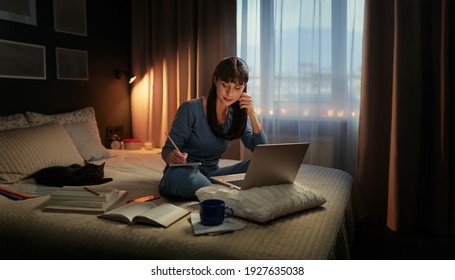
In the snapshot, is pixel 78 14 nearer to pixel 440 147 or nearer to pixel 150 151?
pixel 150 151

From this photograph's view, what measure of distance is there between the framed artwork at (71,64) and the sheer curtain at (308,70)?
1.22 m

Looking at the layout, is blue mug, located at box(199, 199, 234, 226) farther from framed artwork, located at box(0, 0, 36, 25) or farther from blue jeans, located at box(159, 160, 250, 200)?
framed artwork, located at box(0, 0, 36, 25)

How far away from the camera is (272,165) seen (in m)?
1.71

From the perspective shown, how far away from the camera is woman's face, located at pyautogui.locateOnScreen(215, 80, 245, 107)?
209 cm

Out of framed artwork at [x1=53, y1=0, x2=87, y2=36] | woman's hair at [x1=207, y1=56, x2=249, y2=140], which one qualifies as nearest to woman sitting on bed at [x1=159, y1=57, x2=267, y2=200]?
woman's hair at [x1=207, y1=56, x2=249, y2=140]

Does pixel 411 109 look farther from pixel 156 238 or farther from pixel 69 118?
pixel 69 118

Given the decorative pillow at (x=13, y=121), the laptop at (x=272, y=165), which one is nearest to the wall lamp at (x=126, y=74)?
the decorative pillow at (x=13, y=121)

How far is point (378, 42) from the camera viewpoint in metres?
2.79

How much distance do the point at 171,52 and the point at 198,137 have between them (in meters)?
1.59

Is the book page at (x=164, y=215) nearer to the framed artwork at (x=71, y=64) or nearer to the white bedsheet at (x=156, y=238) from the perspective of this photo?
the white bedsheet at (x=156, y=238)

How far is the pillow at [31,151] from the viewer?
2.21 meters

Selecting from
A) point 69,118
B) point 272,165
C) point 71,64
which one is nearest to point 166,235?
point 272,165

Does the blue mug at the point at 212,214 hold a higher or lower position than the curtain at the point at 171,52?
lower

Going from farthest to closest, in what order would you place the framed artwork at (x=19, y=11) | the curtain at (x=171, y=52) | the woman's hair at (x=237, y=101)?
the curtain at (x=171, y=52)
the framed artwork at (x=19, y=11)
the woman's hair at (x=237, y=101)
